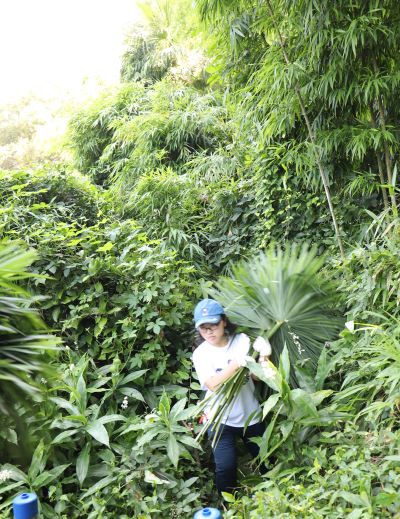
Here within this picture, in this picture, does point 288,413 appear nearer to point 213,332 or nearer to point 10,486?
point 213,332

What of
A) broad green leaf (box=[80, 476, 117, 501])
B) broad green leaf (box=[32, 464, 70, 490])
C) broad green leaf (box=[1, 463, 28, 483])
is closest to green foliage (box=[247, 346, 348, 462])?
broad green leaf (box=[80, 476, 117, 501])

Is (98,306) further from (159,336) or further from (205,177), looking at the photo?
(205,177)

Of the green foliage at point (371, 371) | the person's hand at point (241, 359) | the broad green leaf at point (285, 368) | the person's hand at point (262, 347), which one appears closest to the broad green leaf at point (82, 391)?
the person's hand at point (241, 359)

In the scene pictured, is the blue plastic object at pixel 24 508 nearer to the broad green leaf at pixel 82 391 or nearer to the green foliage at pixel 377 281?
the broad green leaf at pixel 82 391

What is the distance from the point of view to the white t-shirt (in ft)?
7.50

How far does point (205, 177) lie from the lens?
4801mm

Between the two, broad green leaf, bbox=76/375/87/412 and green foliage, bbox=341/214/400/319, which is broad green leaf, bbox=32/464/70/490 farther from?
green foliage, bbox=341/214/400/319

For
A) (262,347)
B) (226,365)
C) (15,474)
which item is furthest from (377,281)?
(15,474)

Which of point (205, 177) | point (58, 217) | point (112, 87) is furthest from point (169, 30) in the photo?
point (58, 217)

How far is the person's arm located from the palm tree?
3.32 feet

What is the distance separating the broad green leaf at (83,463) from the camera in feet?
7.12

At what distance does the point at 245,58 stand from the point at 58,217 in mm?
2121

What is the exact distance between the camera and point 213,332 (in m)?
2.30

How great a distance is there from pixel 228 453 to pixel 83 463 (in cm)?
75
